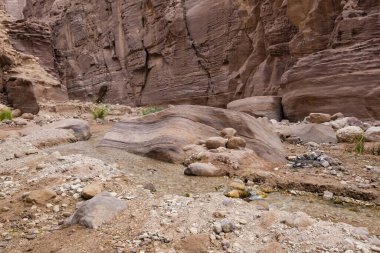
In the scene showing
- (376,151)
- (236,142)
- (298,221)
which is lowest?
(376,151)

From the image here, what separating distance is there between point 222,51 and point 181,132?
1406 centimetres

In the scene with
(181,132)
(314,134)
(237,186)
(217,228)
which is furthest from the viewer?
(314,134)

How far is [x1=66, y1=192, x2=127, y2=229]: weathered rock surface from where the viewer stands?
10.8ft

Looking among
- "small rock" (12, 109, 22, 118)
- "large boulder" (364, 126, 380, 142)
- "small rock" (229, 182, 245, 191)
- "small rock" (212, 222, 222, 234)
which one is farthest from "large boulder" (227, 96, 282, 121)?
"small rock" (212, 222, 222, 234)

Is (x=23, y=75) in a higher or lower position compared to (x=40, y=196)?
higher

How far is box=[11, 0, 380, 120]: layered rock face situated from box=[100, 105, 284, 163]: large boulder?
514cm

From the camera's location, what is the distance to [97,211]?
3.42m

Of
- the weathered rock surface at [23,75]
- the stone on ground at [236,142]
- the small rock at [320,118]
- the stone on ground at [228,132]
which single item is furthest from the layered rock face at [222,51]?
the stone on ground at [236,142]

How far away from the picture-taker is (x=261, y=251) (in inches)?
108

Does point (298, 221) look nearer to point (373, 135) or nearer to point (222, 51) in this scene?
point (373, 135)

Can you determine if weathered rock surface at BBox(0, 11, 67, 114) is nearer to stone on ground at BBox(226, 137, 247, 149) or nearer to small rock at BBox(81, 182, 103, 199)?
stone on ground at BBox(226, 137, 247, 149)

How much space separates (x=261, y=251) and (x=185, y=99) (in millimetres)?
18775

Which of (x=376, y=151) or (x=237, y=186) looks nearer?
(x=237, y=186)

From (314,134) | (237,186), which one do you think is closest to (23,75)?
(314,134)
